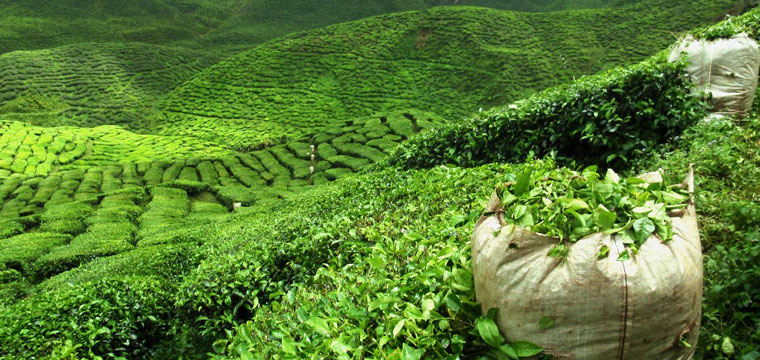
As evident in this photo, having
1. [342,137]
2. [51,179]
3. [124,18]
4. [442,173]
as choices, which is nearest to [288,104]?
[342,137]

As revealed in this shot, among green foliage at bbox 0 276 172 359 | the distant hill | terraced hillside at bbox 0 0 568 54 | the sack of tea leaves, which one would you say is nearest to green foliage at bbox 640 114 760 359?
the sack of tea leaves

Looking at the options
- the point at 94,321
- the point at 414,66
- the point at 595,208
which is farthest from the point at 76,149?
the point at 595,208

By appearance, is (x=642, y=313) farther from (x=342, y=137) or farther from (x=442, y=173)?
(x=342, y=137)

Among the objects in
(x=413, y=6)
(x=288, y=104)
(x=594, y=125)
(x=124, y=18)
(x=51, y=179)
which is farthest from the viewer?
(x=413, y=6)

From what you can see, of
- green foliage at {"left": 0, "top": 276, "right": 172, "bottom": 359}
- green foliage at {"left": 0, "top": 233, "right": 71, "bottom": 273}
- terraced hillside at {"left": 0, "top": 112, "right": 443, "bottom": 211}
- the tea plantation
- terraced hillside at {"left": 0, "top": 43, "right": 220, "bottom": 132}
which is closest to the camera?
the tea plantation

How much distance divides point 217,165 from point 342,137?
5483mm

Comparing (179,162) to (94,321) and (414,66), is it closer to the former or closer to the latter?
(94,321)

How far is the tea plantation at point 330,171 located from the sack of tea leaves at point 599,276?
0.14m

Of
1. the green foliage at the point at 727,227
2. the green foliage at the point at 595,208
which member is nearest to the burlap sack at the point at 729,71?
the green foliage at the point at 727,227

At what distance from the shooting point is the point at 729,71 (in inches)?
158

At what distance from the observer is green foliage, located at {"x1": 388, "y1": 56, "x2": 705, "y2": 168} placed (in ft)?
13.7

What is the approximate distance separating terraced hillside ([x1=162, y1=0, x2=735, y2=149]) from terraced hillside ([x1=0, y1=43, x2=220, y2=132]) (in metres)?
3.01

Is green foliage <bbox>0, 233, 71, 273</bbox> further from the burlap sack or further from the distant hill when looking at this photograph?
the distant hill

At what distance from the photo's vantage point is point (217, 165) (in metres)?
17.2
